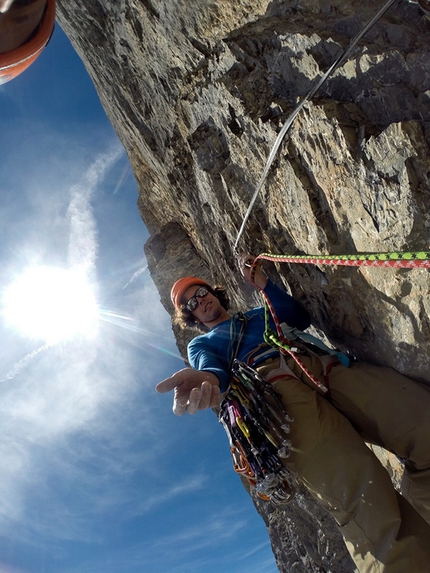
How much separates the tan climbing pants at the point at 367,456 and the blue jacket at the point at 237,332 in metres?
0.57

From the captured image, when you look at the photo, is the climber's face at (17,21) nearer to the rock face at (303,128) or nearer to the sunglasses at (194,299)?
the rock face at (303,128)

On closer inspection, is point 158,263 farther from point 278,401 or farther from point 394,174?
point 394,174

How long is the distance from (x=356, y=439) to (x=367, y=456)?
13cm

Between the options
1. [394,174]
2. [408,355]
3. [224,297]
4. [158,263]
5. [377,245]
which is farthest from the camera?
[158,263]

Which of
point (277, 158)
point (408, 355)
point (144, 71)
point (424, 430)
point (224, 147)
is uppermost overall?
point (144, 71)

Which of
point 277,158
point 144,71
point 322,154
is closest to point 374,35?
point 322,154

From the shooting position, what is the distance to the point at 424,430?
245cm

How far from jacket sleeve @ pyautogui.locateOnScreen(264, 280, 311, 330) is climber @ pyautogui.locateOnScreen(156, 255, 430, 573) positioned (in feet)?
1.89

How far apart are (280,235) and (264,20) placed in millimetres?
1694

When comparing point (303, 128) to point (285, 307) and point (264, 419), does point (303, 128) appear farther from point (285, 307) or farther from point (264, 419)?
point (264, 419)

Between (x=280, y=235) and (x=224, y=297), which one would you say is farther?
(x=224, y=297)

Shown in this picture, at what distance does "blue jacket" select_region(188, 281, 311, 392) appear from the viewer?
11.0 feet

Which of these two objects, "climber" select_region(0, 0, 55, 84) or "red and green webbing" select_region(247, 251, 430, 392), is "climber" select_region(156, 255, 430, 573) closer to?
"red and green webbing" select_region(247, 251, 430, 392)

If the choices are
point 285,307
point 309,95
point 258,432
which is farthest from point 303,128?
point 258,432
